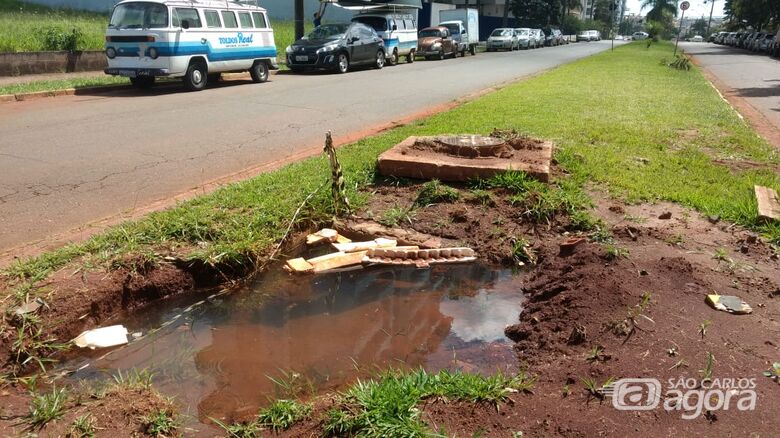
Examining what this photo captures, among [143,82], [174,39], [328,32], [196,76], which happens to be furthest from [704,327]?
[328,32]

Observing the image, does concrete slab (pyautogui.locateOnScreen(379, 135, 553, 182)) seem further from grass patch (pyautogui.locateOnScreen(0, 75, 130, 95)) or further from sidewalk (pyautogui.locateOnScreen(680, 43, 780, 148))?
grass patch (pyautogui.locateOnScreen(0, 75, 130, 95))

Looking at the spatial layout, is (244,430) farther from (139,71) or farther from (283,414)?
(139,71)

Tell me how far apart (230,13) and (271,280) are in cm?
1275

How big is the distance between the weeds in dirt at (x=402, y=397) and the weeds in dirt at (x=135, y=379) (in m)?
1.07

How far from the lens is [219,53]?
1499 cm

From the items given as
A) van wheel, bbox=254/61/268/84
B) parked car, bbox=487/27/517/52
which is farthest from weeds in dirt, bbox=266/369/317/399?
parked car, bbox=487/27/517/52

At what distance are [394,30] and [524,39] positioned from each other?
21901 millimetres

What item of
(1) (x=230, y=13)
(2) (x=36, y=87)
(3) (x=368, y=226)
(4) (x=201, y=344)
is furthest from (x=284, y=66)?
(4) (x=201, y=344)

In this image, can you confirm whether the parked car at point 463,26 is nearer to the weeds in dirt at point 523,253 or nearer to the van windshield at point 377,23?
the van windshield at point 377,23

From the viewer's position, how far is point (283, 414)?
110 inches

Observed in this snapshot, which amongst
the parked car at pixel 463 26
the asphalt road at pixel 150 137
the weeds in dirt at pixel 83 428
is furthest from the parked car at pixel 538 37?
the weeds in dirt at pixel 83 428

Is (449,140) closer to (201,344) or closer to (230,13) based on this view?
(201,344)

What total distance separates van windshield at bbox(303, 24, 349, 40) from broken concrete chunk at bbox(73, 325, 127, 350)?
18.0m

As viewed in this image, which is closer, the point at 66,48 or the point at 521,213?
the point at 521,213
